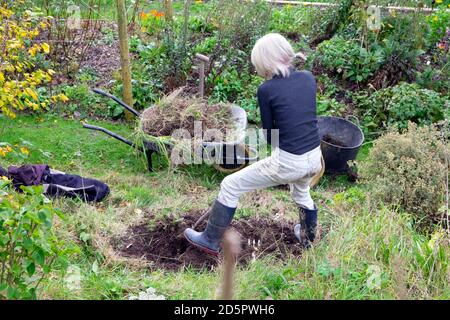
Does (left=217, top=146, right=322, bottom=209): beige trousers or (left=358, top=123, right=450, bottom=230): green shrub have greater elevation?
(left=217, top=146, right=322, bottom=209): beige trousers

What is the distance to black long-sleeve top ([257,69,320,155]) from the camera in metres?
4.79

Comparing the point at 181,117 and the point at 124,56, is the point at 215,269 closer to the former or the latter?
the point at 181,117

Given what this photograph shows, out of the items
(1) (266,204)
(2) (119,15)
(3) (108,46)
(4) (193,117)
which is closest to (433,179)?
(1) (266,204)

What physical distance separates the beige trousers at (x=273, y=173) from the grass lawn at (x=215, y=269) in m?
0.56

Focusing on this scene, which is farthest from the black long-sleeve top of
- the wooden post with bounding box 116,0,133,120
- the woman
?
the wooden post with bounding box 116,0,133,120

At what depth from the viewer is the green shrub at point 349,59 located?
8.45 meters

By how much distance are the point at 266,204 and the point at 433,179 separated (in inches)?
59.8

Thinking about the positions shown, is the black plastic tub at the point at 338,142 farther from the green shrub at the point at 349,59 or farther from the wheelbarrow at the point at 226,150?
the green shrub at the point at 349,59

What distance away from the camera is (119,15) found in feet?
24.4

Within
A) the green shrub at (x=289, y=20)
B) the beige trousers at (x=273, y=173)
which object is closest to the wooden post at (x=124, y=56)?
the green shrub at (x=289, y=20)

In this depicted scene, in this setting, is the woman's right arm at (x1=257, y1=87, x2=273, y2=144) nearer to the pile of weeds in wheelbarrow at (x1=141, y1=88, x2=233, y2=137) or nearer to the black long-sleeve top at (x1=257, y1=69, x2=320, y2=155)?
the black long-sleeve top at (x1=257, y1=69, x2=320, y2=155)

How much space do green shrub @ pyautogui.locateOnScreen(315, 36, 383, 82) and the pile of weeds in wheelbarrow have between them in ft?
6.77

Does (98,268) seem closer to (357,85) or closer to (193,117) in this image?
(193,117)

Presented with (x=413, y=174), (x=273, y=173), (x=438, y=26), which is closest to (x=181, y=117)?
(x=273, y=173)
